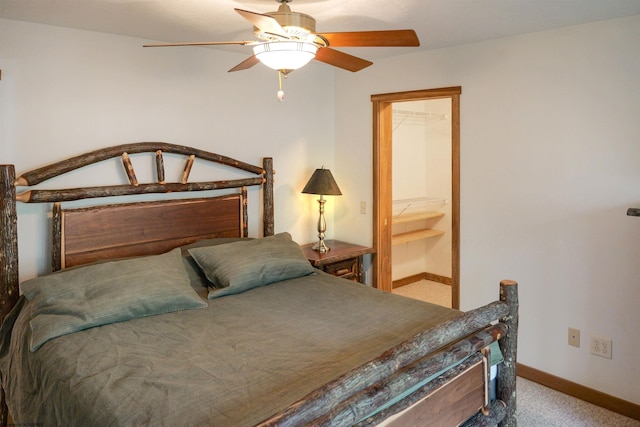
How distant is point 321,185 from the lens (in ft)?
12.5

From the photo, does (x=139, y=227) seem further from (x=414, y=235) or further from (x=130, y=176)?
(x=414, y=235)

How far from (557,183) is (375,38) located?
178cm

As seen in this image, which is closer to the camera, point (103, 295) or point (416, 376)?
point (416, 376)

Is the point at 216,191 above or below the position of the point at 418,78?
below

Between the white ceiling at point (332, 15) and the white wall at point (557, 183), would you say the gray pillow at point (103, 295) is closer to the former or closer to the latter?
the white ceiling at point (332, 15)

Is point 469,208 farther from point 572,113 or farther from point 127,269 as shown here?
point 127,269

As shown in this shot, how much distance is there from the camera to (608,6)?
2.44 meters

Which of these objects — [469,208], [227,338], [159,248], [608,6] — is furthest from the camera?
[469,208]

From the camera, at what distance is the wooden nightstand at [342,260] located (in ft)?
12.1

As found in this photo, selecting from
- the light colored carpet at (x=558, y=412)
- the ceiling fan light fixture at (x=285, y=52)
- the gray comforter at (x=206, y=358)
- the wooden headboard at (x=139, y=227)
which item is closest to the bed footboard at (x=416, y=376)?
the gray comforter at (x=206, y=358)

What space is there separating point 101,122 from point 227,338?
5.63 feet

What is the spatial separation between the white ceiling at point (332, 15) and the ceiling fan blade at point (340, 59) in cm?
28

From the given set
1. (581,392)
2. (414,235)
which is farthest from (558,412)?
(414,235)

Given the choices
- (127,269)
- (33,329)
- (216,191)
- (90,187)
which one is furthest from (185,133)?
(33,329)
